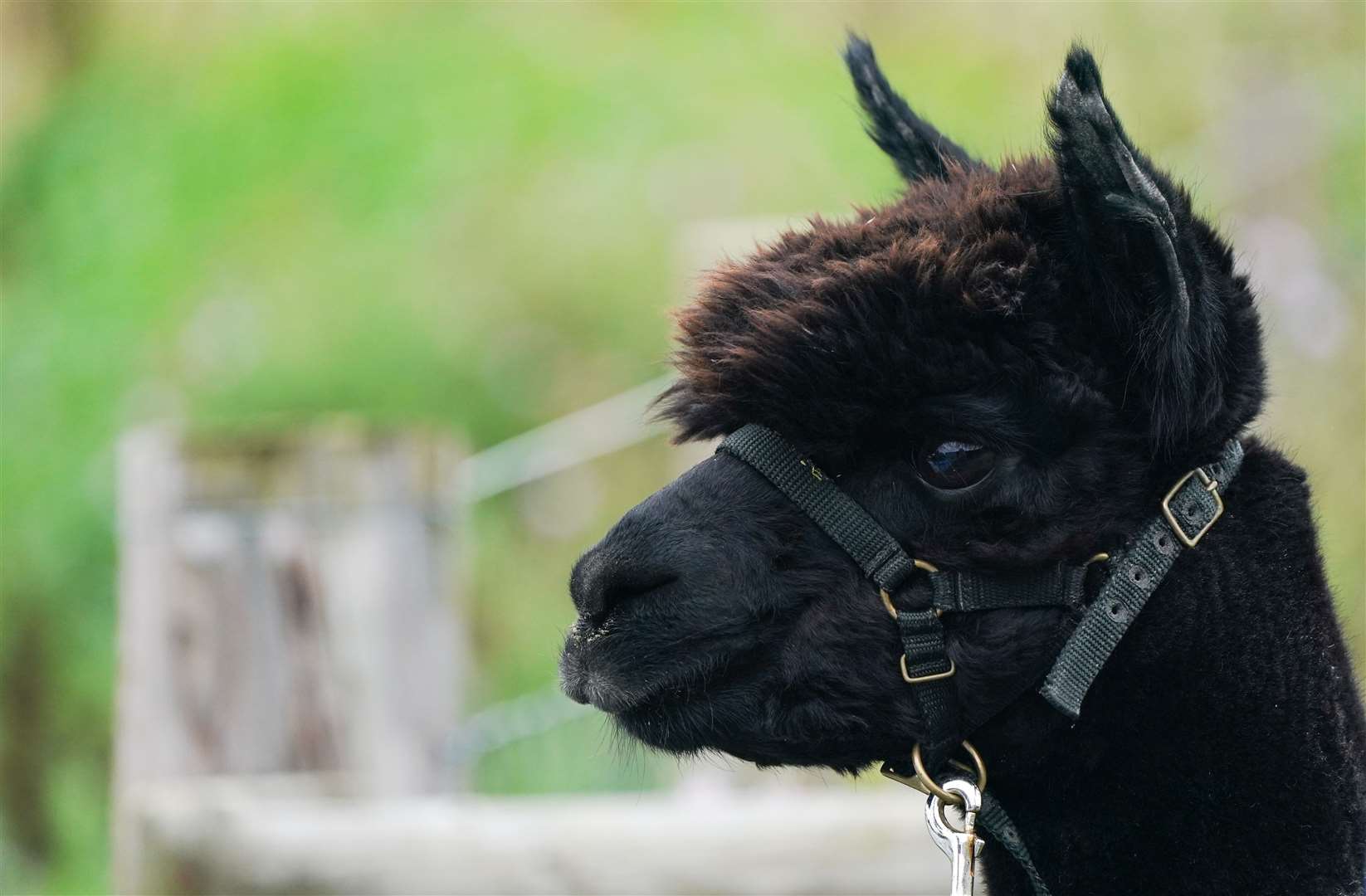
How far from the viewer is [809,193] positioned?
11023 mm

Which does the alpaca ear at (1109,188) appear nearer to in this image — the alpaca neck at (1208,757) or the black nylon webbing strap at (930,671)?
the alpaca neck at (1208,757)

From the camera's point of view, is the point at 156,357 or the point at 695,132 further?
the point at 695,132

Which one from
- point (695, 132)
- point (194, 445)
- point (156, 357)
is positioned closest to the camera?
point (194, 445)

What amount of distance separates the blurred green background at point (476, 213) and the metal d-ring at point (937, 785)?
14.0 feet

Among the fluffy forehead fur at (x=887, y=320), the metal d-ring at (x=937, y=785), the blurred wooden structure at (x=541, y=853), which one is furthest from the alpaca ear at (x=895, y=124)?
the blurred wooden structure at (x=541, y=853)

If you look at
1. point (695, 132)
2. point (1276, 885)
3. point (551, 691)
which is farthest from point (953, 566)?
point (695, 132)

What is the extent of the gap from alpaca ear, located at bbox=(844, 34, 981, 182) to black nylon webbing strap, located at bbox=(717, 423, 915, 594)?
75 cm

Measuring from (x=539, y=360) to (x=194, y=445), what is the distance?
20.8 feet

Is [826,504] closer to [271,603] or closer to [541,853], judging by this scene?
[541,853]

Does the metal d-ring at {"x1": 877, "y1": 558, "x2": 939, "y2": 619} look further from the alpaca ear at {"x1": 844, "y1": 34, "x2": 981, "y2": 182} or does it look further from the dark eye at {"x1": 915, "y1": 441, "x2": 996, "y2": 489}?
the alpaca ear at {"x1": 844, "y1": 34, "x2": 981, "y2": 182}

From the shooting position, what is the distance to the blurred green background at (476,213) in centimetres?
786

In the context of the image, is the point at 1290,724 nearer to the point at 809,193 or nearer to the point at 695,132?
the point at 809,193

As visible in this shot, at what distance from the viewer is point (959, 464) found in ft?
7.45

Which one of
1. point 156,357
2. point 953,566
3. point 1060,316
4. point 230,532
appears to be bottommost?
point 156,357
